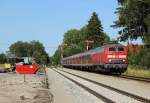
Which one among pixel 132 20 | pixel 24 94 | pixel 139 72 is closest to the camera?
pixel 24 94

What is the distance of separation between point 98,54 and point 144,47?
13.1 meters

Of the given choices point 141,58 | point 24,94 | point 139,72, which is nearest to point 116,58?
point 139,72

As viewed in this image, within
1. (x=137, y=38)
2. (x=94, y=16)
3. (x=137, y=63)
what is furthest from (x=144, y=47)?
(x=94, y=16)

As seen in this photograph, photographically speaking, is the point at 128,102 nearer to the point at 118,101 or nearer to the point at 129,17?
the point at 118,101

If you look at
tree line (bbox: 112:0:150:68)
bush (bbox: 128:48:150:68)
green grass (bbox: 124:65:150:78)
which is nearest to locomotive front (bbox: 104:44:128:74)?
green grass (bbox: 124:65:150:78)

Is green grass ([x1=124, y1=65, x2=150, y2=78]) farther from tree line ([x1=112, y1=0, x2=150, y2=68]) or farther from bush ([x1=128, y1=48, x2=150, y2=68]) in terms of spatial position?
tree line ([x1=112, y1=0, x2=150, y2=68])

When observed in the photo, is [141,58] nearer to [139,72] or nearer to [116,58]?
[139,72]

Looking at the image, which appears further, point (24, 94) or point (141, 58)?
point (141, 58)

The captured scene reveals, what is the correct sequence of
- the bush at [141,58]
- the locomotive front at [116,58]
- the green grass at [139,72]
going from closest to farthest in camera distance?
the green grass at [139,72]
the locomotive front at [116,58]
the bush at [141,58]

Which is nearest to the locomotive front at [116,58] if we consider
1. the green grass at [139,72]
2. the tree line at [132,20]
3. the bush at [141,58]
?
the green grass at [139,72]

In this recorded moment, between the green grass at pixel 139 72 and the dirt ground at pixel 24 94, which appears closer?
the dirt ground at pixel 24 94

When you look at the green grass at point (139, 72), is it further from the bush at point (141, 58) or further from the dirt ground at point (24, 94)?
the dirt ground at point (24, 94)

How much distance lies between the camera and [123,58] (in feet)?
168

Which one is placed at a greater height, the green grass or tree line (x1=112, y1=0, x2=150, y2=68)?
tree line (x1=112, y1=0, x2=150, y2=68)
